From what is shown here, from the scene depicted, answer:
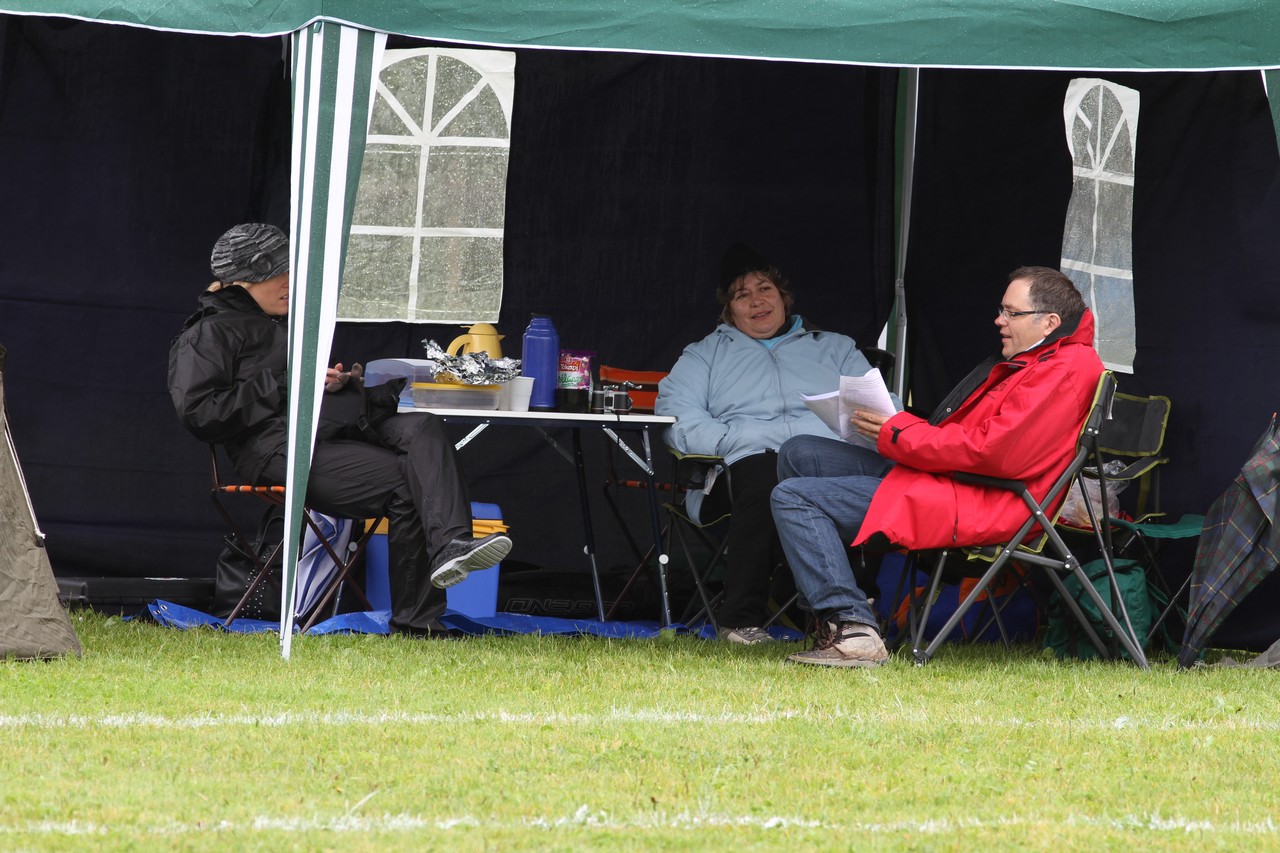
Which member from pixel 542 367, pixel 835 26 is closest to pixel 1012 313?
pixel 835 26

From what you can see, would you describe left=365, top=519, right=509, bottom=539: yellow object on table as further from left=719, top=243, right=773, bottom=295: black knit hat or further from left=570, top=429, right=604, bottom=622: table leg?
left=719, top=243, right=773, bottom=295: black knit hat

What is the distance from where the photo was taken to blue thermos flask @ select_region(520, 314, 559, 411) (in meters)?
4.86

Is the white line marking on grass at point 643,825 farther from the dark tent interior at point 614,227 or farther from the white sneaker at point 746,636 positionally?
the dark tent interior at point 614,227

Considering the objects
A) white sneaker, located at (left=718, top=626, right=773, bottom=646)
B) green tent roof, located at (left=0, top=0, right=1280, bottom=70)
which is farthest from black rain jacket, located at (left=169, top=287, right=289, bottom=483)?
white sneaker, located at (left=718, top=626, right=773, bottom=646)

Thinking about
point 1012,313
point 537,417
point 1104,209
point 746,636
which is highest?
point 1104,209

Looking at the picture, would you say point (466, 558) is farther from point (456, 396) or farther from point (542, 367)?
point (542, 367)

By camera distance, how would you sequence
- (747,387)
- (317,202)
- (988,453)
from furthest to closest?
(747,387) < (988,453) < (317,202)

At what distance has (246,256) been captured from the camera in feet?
15.4

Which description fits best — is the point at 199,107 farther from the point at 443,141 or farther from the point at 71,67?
the point at 443,141

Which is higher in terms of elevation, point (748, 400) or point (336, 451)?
point (748, 400)

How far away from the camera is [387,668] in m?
Answer: 3.89

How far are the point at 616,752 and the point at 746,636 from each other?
69.0 inches

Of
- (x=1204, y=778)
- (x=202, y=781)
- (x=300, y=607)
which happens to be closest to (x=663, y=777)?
(x=202, y=781)

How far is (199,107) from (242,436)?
148 centimetres
